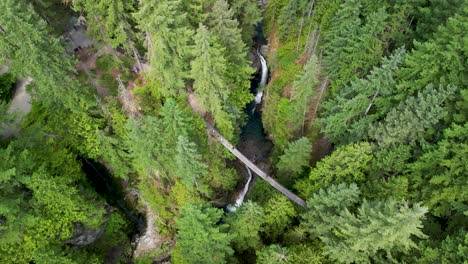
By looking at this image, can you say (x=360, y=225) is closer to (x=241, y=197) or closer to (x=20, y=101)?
(x=241, y=197)

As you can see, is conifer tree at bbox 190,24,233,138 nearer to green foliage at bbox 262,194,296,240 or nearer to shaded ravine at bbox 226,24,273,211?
shaded ravine at bbox 226,24,273,211

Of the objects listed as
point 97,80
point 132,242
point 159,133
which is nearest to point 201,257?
point 159,133

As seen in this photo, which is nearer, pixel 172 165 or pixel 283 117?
pixel 172 165

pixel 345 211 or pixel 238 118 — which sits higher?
pixel 345 211

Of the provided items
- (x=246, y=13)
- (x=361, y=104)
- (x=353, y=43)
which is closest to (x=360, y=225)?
(x=361, y=104)

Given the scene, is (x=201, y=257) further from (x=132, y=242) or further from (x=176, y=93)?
(x=176, y=93)

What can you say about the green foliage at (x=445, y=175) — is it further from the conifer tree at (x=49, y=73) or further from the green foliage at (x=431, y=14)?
the conifer tree at (x=49, y=73)

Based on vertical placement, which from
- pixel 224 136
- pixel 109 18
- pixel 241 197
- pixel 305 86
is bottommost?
pixel 241 197
